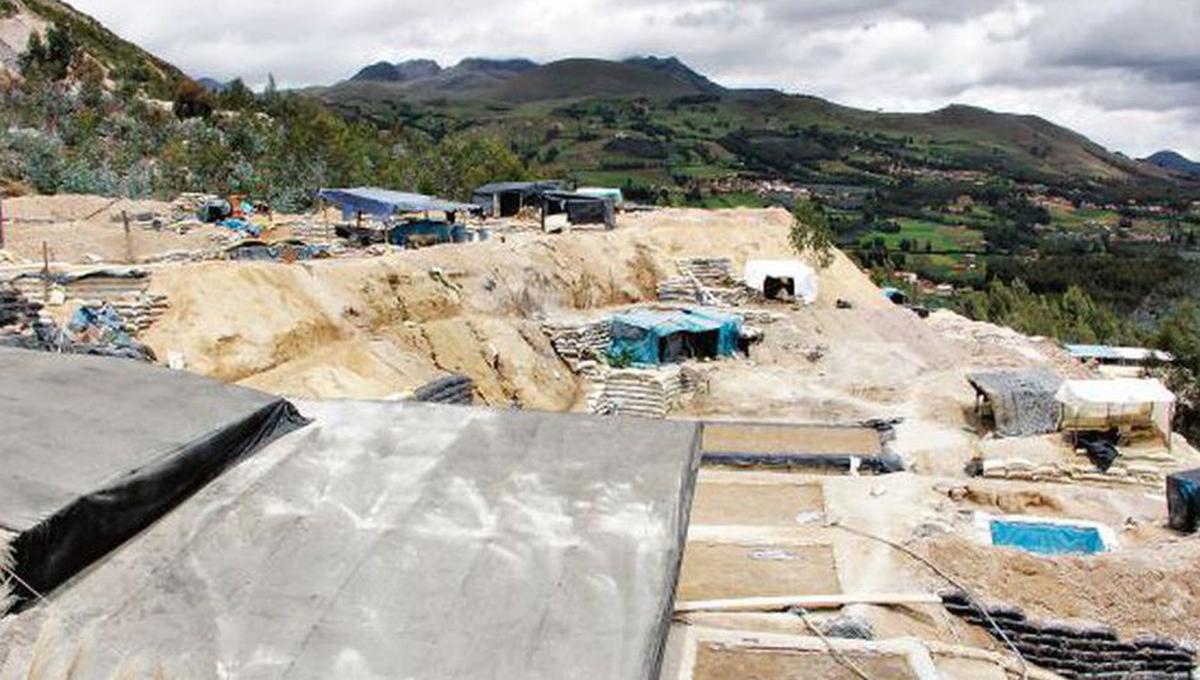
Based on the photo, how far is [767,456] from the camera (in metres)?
24.7

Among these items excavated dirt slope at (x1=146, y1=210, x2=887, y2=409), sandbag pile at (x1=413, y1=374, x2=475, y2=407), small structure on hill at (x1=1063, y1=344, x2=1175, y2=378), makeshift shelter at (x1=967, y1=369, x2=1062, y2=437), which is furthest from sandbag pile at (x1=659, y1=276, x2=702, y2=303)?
small structure on hill at (x1=1063, y1=344, x2=1175, y2=378)

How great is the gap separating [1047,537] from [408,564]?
14699mm

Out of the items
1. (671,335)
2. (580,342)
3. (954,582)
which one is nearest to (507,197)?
(580,342)

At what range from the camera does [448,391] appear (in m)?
25.5

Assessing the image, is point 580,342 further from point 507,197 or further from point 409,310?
point 507,197

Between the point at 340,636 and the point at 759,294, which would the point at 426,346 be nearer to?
the point at 759,294

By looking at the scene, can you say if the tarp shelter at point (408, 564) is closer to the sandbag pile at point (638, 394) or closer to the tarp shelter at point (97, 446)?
the tarp shelter at point (97, 446)

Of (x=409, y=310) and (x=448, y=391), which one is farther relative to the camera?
(x=409, y=310)

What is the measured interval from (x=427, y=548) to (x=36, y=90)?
69.0 m

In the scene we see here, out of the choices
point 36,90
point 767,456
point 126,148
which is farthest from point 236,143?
point 767,456

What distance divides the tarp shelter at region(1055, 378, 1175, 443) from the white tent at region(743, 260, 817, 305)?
1429cm

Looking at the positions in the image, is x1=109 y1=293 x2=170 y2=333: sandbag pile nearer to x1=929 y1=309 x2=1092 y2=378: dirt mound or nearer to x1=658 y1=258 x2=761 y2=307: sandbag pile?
x1=658 y1=258 x2=761 y2=307: sandbag pile

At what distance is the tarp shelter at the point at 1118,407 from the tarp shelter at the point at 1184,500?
6.39 m

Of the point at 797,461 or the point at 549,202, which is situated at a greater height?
the point at 549,202
